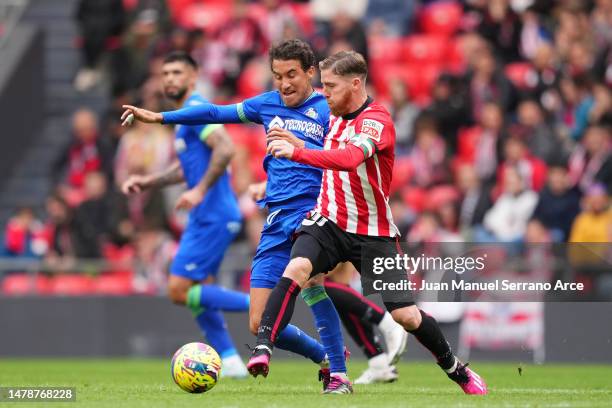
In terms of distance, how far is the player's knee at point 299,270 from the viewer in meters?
8.63

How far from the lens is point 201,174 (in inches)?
458

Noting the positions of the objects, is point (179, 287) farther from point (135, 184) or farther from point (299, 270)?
point (299, 270)

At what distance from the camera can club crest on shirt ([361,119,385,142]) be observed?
8.68 m

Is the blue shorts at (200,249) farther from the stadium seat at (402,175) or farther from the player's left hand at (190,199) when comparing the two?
the stadium seat at (402,175)

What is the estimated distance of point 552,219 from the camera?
15656 millimetres

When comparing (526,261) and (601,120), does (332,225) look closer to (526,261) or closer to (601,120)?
(526,261)

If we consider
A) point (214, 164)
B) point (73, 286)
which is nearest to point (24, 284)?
point (73, 286)

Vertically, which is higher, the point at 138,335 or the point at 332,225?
the point at 332,225

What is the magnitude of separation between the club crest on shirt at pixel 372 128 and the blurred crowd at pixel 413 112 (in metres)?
6.88

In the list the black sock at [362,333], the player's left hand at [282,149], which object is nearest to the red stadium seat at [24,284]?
the black sock at [362,333]

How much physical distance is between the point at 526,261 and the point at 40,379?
531cm

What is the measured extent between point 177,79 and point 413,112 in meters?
7.19

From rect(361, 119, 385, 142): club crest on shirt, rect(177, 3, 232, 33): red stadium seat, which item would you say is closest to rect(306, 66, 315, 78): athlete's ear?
rect(361, 119, 385, 142): club crest on shirt

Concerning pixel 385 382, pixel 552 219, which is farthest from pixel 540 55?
pixel 385 382
